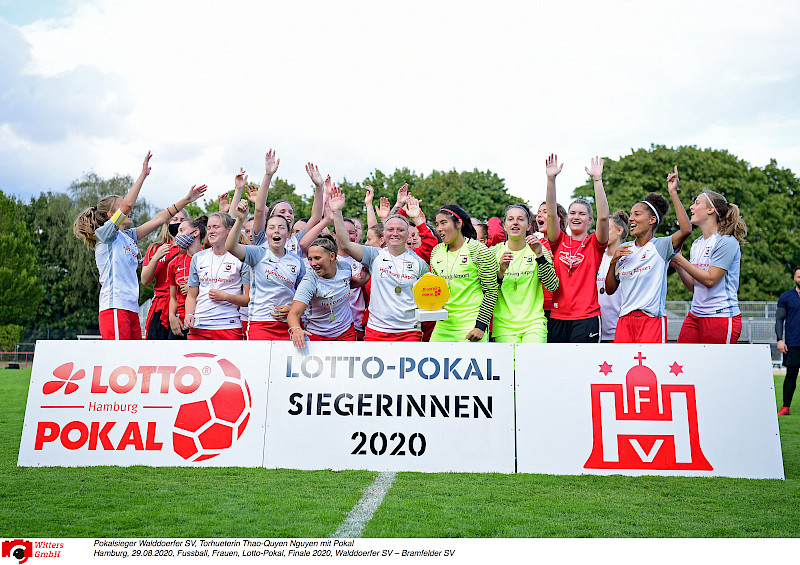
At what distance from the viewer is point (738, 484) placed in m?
5.55

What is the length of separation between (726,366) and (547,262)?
177cm

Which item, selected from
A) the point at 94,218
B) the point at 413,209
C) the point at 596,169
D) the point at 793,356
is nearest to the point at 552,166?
the point at 596,169

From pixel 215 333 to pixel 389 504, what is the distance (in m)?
3.27

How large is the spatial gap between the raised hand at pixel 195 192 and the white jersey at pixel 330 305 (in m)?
1.90

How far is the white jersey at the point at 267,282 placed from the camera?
7016 mm

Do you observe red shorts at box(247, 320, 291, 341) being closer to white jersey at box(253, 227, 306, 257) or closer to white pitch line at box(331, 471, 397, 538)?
white jersey at box(253, 227, 306, 257)

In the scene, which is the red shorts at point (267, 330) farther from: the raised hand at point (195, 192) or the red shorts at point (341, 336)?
the raised hand at point (195, 192)

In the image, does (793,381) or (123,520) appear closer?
(123,520)

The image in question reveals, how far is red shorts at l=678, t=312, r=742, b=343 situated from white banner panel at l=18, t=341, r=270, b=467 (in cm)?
434

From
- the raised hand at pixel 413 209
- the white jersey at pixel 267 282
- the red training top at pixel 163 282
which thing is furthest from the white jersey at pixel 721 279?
the red training top at pixel 163 282

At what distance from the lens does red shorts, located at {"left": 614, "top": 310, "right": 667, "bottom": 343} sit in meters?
6.52

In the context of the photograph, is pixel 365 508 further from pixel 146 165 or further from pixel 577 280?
pixel 146 165
